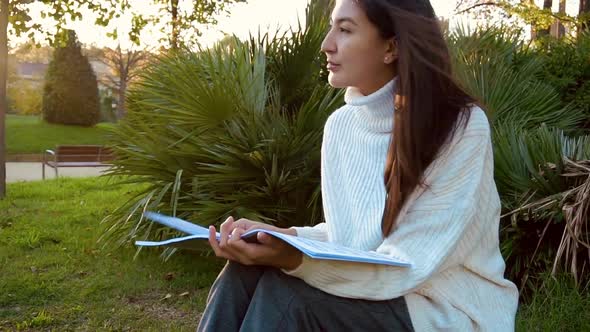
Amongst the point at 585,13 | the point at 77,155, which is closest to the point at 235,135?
the point at 585,13

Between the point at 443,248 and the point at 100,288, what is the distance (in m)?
3.61

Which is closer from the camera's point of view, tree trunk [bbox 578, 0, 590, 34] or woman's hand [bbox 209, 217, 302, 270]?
woman's hand [bbox 209, 217, 302, 270]

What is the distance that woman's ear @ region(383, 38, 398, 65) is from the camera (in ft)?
6.84

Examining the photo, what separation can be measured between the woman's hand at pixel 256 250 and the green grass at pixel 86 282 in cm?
235

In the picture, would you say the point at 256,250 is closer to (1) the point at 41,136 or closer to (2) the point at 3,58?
(2) the point at 3,58

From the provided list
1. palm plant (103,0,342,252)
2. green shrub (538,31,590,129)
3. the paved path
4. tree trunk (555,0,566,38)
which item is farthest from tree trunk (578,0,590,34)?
the paved path

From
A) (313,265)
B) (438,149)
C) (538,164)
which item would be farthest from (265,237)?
(538,164)

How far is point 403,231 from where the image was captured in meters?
1.83

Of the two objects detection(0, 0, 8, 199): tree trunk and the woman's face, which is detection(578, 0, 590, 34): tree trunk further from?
detection(0, 0, 8, 199): tree trunk

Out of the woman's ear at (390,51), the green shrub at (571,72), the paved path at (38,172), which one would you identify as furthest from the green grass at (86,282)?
the paved path at (38,172)

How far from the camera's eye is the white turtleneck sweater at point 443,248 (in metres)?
1.77

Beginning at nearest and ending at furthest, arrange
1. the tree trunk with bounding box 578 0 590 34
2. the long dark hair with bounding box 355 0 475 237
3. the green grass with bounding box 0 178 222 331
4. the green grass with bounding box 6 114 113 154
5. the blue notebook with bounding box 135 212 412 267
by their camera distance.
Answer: the blue notebook with bounding box 135 212 412 267 < the long dark hair with bounding box 355 0 475 237 < the green grass with bounding box 0 178 222 331 < the tree trunk with bounding box 578 0 590 34 < the green grass with bounding box 6 114 113 154

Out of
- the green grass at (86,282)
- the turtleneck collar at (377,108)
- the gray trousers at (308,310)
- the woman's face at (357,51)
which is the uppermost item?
the woman's face at (357,51)

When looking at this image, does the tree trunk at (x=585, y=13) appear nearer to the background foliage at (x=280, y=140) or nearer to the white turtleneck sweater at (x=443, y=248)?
the background foliage at (x=280, y=140)
